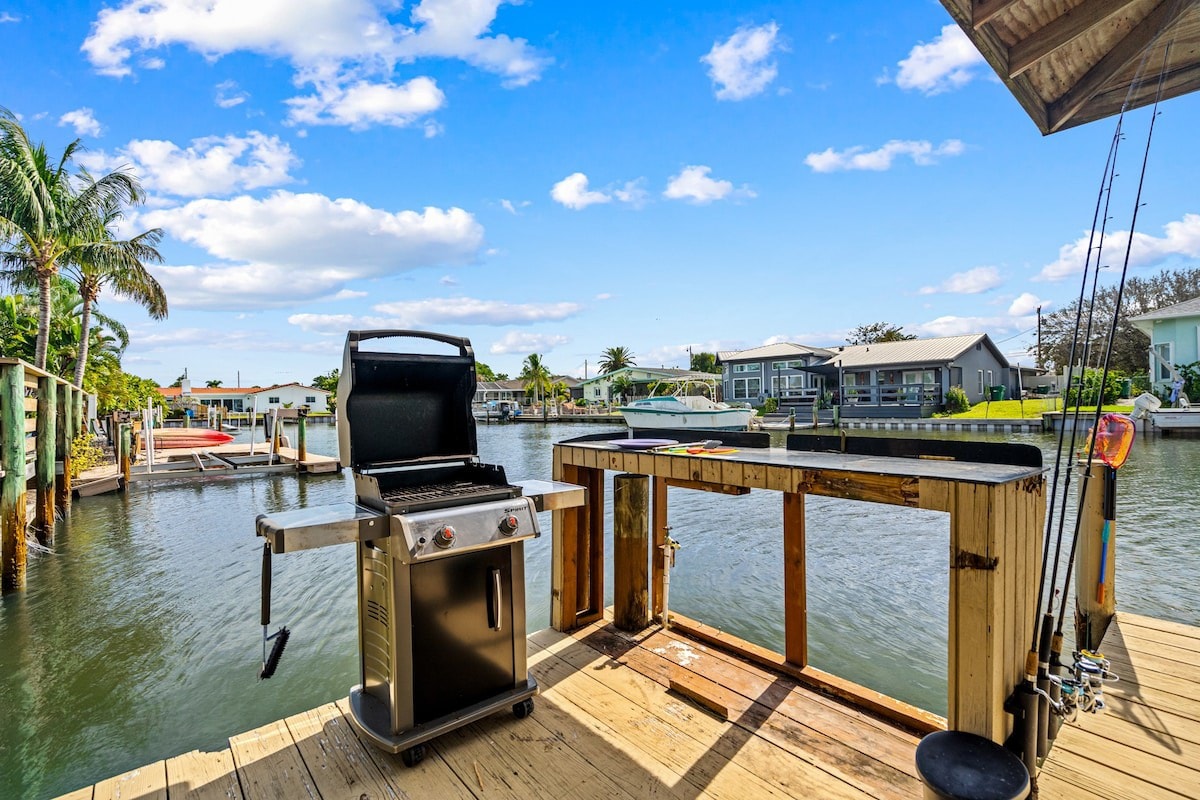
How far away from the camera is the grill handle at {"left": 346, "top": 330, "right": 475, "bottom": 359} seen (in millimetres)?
2262

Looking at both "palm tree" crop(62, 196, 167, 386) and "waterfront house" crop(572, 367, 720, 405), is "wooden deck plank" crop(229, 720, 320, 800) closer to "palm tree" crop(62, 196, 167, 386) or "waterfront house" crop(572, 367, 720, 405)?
"palm tree" crop(62, 196, 167, 386)

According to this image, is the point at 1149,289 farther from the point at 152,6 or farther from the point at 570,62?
the point at 152,6

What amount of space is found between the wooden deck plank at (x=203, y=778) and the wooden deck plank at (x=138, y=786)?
0.07 feet

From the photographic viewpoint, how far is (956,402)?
93.0 ft

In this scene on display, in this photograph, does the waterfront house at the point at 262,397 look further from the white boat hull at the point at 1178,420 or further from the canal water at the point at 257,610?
the white boat hull at the point at 1178,420

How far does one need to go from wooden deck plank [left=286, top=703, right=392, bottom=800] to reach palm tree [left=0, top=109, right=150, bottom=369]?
61.0 feet

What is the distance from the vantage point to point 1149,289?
115 ft

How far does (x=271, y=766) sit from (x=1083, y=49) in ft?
12.8

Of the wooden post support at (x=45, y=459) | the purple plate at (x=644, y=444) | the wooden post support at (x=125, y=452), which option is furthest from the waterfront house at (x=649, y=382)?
the purple plate at (x=644, y=444)

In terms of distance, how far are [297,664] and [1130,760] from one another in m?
4.85

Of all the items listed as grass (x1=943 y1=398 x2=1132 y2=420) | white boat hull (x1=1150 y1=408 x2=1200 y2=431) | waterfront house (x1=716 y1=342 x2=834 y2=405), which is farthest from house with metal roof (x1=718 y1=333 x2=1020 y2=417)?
white boat hull (x1=1150 y1=408 x2=1200 y2=431)

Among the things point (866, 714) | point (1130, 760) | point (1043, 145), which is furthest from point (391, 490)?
point (1043, 145)

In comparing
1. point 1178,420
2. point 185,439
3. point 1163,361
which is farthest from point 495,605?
point 1163,361

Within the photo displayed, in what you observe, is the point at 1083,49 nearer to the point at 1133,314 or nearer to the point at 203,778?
the point at 203,778
